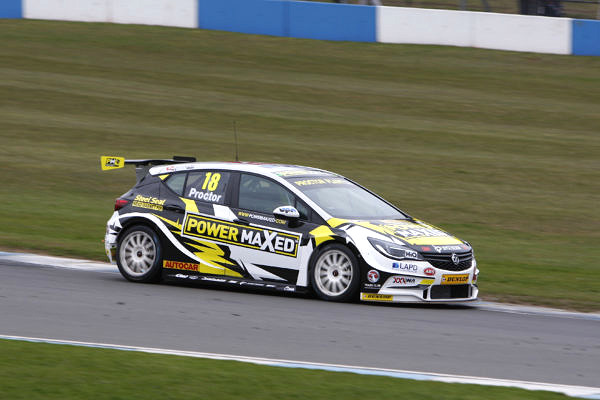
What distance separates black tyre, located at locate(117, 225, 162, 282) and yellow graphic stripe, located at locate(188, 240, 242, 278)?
1.53 ft

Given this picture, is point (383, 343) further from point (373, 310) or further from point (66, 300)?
point (66, 300)

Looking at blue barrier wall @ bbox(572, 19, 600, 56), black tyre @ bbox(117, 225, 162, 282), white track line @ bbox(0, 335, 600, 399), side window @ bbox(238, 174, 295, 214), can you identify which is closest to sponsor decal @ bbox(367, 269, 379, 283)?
side window @ bbox(238, 174, 295, 214)

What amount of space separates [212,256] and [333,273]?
145 centimetres

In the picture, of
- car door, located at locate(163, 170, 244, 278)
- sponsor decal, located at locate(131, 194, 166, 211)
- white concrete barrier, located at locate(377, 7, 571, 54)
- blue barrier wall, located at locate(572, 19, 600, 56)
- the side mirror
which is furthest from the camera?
white concrete barrier, located at locate(377, 7, 571, 54)

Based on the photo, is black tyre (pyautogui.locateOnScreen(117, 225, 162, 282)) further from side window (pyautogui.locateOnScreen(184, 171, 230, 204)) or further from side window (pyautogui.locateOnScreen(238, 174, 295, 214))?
side window (pyautogui.locateOnScreen(238, 174, 295, 214))

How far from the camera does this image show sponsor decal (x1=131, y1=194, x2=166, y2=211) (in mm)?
11406

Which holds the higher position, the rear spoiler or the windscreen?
the rear spoiler

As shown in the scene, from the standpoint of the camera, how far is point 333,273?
10406 millimetres

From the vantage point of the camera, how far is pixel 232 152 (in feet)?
67.8

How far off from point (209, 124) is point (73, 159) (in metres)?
4.03

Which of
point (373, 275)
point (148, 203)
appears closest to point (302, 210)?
point (373, 275)

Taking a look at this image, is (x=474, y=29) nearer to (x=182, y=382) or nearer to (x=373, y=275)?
(x=373, y=275)

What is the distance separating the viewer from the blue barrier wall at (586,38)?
28984 mm

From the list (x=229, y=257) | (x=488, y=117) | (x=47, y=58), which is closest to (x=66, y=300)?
(x=229, y=257)
